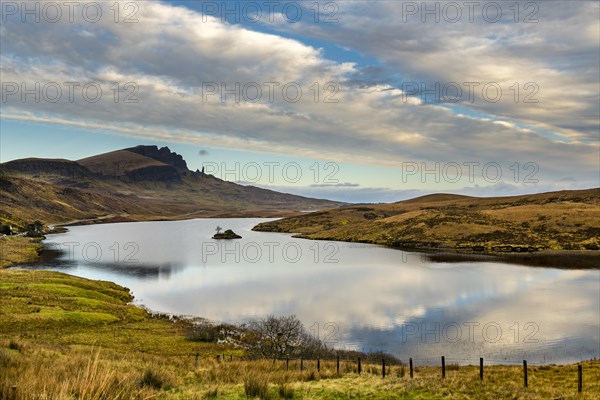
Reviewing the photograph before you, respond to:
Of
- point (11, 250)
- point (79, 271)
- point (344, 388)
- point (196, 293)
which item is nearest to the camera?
point (344, 388)

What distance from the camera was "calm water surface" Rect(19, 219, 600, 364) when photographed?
44.0 m

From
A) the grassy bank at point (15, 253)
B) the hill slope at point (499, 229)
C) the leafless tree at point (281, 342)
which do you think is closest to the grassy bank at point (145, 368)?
the leafless tree at point (281, 342)

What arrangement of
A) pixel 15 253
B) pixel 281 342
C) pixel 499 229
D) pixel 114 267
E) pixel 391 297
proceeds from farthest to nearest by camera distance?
pixel 499 229
pixel 15 253
pixel 114 267
pixel 391 297
pixel 281 342

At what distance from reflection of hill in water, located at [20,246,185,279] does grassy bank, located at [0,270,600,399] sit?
20.5 metres

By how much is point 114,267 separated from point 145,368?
9307cm

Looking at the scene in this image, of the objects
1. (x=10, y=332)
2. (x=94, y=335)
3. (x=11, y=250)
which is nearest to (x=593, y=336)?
(x=94, y=335)

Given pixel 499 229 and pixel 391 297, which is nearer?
pixel 391 297

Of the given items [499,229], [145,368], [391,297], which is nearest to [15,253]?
[391,297]

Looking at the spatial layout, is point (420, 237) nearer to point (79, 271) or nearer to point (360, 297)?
point (360, 297)

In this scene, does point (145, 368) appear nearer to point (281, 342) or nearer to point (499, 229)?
point (281, 342)

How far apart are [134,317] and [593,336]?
51806mm

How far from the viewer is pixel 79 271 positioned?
96875 millimetres

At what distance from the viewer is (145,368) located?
1998 cm

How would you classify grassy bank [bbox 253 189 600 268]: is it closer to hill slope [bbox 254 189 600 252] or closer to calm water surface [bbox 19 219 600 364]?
hill slope [bbox 254 189 600 252]
